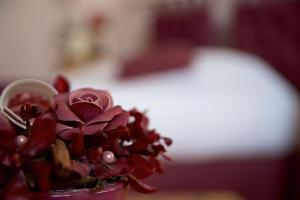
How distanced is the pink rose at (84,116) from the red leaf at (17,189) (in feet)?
0.23

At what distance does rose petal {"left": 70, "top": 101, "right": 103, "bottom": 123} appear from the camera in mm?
607

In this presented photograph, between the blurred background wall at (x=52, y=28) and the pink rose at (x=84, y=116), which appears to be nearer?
the pink rose at (x=84, y=116)

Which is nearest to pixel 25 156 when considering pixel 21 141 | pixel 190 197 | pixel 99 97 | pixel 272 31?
pixel 21 141

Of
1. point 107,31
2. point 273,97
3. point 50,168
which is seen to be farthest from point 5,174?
point 107,31

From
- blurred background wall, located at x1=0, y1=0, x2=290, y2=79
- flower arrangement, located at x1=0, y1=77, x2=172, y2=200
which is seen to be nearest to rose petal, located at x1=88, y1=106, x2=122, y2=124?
flower arrangement, located at x1=0, y1=77, x2=172, y2=200

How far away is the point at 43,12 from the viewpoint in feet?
14.6

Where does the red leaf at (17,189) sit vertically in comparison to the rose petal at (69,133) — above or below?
below

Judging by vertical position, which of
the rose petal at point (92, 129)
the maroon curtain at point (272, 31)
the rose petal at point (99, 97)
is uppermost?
the maroon curtain at point (272, 31)

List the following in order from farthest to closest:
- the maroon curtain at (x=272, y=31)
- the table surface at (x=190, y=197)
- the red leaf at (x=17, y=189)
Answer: the maroon curtain at (x=272, y=31) → the table surface at (x=190, y=197) → the red leaf at (x=17, y=189)

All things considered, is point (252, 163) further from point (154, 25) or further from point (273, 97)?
point (154, 25)

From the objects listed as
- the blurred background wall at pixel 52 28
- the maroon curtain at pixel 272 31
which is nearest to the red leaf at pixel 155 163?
the maroon curtain at pixel 272 31

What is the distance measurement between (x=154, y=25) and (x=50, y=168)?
3626mm

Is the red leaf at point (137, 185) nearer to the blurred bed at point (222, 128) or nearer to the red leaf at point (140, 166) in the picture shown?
the red leaf at point (140, 166)

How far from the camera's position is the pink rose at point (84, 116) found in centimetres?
60
